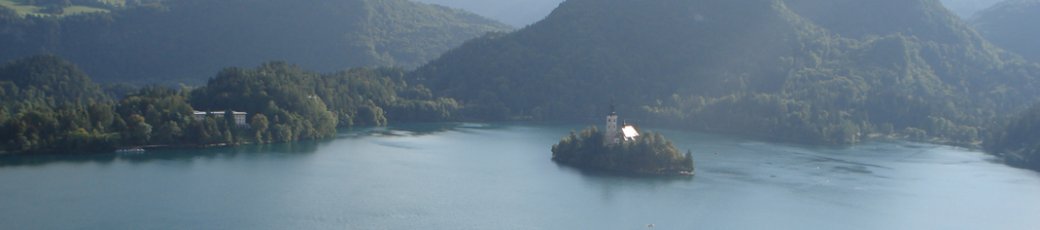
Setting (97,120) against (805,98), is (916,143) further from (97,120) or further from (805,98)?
(97,120)

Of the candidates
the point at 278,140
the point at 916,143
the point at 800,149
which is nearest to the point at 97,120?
the point at 278,140

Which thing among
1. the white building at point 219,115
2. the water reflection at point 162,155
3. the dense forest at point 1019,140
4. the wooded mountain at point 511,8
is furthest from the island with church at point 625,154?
the wooded mountain at point 511,8

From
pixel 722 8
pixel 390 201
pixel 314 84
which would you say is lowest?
pixel 390 201

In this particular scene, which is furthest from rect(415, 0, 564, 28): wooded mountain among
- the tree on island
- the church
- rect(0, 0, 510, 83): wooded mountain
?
the tree on island

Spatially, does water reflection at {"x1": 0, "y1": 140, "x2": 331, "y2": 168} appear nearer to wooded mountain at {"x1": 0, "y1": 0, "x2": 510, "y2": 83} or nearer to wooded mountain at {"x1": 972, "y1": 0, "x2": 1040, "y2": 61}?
wooded mountain at {"x1": 0, "y1": 0, "x2": 510, "y2": 83}

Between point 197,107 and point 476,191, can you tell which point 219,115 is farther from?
point 476,191

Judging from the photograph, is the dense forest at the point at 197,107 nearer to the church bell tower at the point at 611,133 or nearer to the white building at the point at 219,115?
the white building at the point at 219,115
